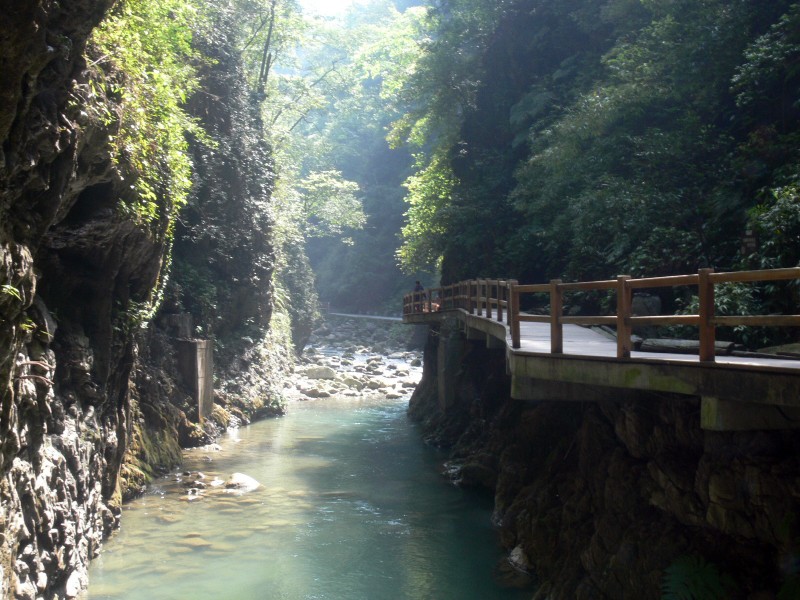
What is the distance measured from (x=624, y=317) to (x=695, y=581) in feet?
7.48

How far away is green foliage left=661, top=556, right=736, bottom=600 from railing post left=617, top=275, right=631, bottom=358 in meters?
1.83

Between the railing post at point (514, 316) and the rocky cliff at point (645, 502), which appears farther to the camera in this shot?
the railing post at point (514, 316)

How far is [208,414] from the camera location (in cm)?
1875

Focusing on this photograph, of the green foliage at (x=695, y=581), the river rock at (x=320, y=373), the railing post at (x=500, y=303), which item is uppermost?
the railing post at (x=500, y=303)

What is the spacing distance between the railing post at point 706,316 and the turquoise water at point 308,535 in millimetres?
4724

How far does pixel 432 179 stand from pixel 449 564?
15494 mm

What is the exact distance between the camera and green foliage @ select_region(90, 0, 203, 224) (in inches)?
346

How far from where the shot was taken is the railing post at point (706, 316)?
5.59 metres

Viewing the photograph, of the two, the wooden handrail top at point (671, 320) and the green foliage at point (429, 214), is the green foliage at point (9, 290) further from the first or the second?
the green foliage at point (429, 214)

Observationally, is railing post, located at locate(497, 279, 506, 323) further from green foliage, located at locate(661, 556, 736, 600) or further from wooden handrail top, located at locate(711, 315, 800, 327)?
wooden handrail top, located at locate(711, 315, 800, 327)

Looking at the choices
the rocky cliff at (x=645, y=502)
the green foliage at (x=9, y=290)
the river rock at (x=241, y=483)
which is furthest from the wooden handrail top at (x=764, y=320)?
the river rock at (x=241, y=483)

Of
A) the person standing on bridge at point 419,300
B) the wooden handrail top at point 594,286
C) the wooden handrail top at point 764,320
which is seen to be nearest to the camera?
the wooden handrail top at point 764,320

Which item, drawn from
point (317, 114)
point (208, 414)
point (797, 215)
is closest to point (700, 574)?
point (797, 215)

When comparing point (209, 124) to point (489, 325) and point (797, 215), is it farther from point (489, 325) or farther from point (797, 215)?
point (797, 215)
